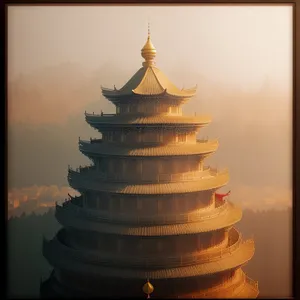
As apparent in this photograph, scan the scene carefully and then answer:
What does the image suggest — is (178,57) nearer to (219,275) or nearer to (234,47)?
(234,47)

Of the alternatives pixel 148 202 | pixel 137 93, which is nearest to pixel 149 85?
pixel 137 93

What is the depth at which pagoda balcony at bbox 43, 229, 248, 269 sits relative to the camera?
17.4 feet

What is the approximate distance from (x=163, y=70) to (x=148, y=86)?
275 millimetres

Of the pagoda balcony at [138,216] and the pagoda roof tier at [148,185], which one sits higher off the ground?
the pagoda roof tier at [148,185]

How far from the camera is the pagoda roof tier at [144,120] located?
5.45 m

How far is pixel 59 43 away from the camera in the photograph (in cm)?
538

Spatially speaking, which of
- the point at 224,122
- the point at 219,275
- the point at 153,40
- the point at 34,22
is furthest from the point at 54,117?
the point at 219,275

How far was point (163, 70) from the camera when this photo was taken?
5.52 m

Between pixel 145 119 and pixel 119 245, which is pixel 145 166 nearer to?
pixel 145 119

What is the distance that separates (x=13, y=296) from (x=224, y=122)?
3387 mm

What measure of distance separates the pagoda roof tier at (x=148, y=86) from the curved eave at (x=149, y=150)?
639 mm

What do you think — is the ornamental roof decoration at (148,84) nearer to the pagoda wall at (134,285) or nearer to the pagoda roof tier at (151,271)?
the pagoda roof tier at (151,271)

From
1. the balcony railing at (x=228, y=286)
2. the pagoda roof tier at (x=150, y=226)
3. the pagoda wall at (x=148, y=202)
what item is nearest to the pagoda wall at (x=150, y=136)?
the pagoda wall at (x=148, y=202)

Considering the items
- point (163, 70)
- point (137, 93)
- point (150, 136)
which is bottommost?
point (150, 136)
